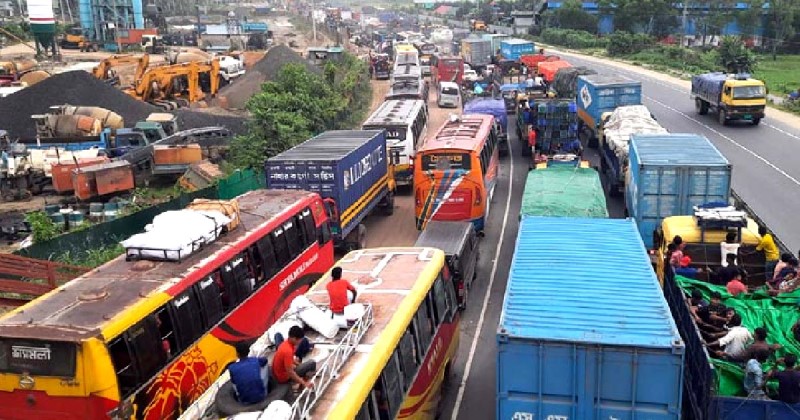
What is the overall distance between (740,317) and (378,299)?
5134 millimetres

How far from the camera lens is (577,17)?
312ft

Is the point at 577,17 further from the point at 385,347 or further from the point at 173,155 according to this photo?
the point at 385,347

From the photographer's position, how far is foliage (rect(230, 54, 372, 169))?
27250mm

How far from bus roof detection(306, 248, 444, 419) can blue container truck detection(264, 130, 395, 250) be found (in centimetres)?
565

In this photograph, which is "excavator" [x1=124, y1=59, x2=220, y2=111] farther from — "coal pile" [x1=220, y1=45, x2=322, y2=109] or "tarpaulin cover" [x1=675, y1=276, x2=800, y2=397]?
"tarpaulin cover" [x1=675, y1=276, x2=800, y2=397]

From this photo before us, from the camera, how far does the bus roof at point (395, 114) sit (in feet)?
86.2

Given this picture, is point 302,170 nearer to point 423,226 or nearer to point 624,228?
point 423,226

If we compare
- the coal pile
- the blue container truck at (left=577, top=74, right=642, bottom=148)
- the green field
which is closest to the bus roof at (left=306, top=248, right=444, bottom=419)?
the blue container truck at (left=577, top=74, right=642, bottom=148)

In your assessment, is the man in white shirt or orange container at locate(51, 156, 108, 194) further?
orange container at locate(51, 156, 108, 194)

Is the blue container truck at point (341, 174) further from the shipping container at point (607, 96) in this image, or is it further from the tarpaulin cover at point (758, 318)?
the shipping container at point (607, 96)

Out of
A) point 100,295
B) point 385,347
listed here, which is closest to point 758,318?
point 385,347

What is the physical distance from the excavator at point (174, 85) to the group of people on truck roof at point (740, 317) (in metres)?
33.9

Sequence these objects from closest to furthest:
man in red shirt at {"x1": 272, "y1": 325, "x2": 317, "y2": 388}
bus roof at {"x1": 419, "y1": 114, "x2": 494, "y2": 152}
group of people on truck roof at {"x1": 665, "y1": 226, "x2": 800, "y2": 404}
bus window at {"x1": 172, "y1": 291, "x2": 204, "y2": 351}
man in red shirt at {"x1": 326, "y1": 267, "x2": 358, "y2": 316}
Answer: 1. man in red shirt at {"x1": 272, "y1": 325, "x2": 317, "y2": 388}
2. group of people on truck roof at {"x1": 665, "y1": 226, "x2": 800, "y2": 404}
3. man in red shirt at {"x1": 326, "y1": 267, "x2": 358, "y2": 316}
4. bus window at {"x1": 172, "y1": 291, "x2": 204, "y2": 351}
5. bus roof at {"x1": 419, "y1": 114, "x2": 494, "y2": 152}

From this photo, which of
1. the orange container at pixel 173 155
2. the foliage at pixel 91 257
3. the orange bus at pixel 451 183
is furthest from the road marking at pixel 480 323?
the orange container at pixel 173 155
